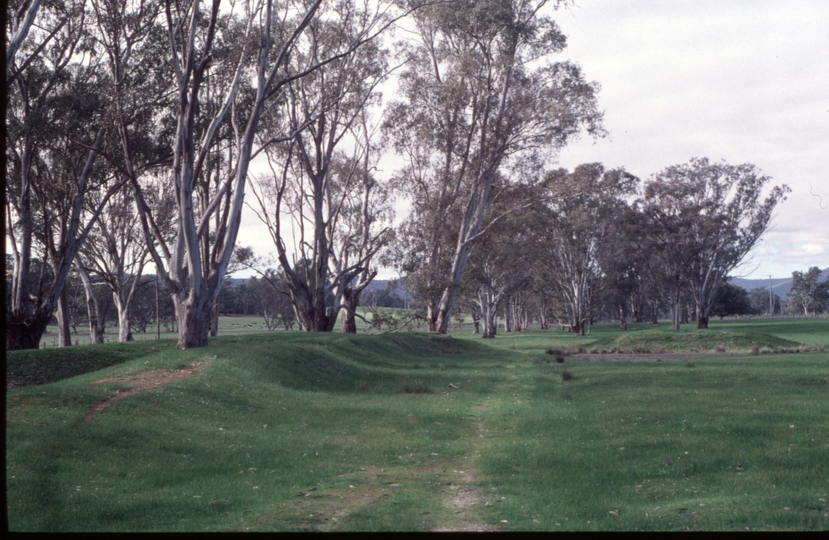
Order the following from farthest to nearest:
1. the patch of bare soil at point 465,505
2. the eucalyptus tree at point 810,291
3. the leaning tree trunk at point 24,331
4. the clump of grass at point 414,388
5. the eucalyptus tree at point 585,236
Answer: the eucalyptus tree at point 810,291 → the eucalyptus tree at point 585,236 → the leaning tree trunk at point 24,331 → the clump of grass at point 414,388 → the patch of bare soil at point 465,505

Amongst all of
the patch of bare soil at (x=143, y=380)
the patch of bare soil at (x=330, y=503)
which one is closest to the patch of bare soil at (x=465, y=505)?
the patch of bare soil at (x=330, y=503)

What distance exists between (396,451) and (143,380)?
20.3 ft

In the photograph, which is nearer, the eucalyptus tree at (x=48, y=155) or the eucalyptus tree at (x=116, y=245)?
the eucalyptus tree at (x=48, y=155)

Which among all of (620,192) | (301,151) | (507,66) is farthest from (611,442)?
(620,192)

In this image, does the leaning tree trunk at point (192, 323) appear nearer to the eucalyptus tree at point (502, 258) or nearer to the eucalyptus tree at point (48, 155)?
the eucalyptus tree at point (48, 155)

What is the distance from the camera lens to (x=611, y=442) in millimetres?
10695

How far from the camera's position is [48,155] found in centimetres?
2695

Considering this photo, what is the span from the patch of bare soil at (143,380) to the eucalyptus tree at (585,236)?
36.5 metres

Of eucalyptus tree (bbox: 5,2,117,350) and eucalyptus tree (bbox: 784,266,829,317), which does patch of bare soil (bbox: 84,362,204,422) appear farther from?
eucalyptus tree (bbox: 784,266,829,317)

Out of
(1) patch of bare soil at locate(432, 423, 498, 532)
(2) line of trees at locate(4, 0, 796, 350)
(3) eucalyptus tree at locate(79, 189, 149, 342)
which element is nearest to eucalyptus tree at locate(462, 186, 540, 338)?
(2) line of trees at locate(4, 0, 796, 350)

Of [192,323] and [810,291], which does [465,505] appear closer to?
[192,323]

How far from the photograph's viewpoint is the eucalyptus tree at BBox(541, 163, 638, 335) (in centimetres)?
5169

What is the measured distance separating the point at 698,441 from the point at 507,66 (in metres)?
27.5

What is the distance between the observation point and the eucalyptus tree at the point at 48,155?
73.3 feet
